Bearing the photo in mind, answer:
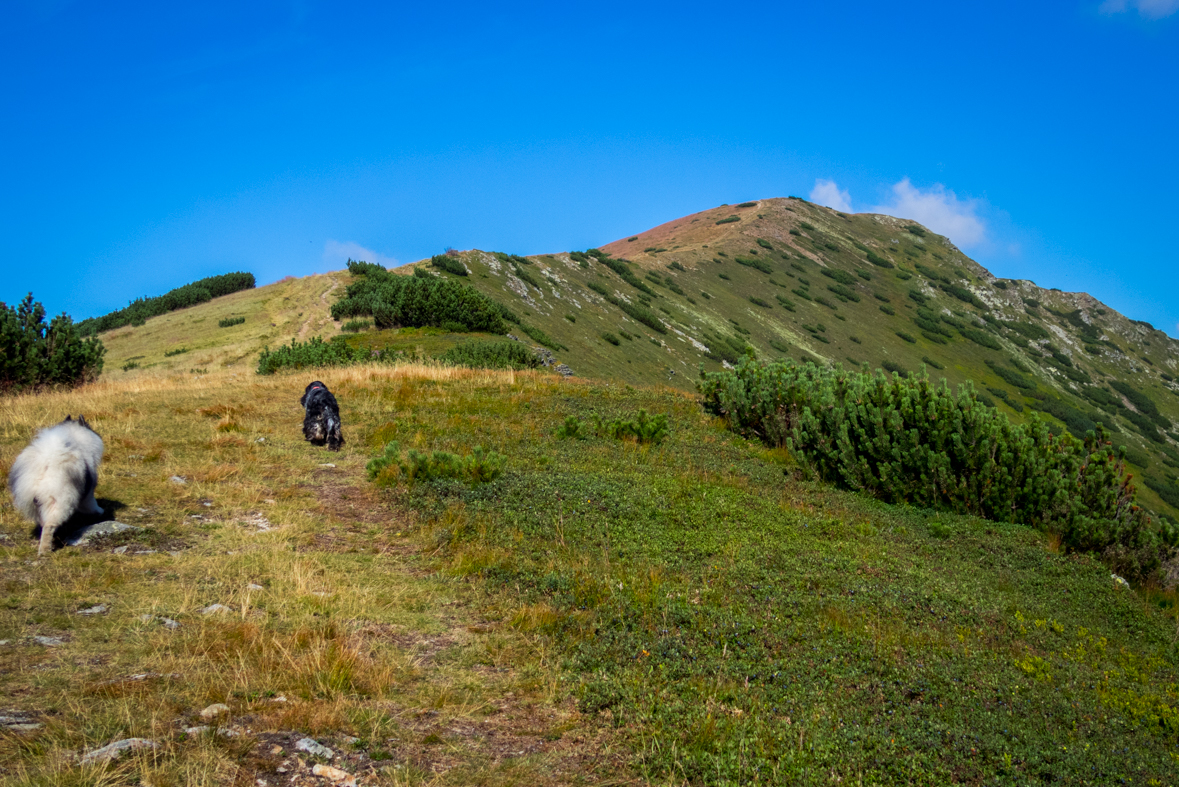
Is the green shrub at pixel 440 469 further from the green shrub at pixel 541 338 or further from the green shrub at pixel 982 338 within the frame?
the green shrub at pixel 982 338

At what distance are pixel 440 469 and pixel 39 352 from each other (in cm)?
1589

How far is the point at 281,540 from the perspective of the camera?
7316mm

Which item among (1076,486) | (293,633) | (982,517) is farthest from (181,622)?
(1076,486)

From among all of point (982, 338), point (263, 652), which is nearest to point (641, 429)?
point (263, 652)

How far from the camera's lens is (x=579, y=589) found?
6184 mm

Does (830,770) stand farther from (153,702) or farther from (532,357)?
(532,357)

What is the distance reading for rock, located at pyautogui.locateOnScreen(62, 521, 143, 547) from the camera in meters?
6.62

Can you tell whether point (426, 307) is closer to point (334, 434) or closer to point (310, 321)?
point (310, 321)

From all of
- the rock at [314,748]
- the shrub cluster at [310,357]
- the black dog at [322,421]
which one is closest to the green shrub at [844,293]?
the shrub cluster at [310,357]

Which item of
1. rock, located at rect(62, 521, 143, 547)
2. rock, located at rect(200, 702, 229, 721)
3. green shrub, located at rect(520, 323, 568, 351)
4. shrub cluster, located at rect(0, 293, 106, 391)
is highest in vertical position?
green shrub, located at rect(520, 323, 568, 351)

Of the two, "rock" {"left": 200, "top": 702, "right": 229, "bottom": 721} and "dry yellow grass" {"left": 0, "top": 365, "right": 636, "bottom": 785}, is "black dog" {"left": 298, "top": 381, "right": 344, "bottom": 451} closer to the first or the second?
"dry yellow grass" {"left": 0, "top": 365, "right": 636, "bottom": 785}

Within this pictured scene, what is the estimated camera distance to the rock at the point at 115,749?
3.22m

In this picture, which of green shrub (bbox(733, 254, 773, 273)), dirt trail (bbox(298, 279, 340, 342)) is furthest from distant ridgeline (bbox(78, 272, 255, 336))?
green shrub (bbox(733, 254, 773, 273))

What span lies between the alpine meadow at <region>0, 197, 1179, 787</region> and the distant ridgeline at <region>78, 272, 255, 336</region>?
19.9 meters
